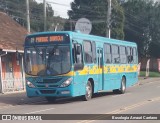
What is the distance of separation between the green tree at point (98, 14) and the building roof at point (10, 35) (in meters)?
19.9

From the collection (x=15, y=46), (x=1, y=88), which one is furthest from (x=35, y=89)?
(x=15, y=46)

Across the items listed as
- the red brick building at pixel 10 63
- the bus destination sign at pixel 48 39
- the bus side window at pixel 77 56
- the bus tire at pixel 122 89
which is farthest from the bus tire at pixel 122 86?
the bus destination sign at pixel 48 39

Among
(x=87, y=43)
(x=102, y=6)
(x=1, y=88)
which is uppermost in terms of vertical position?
(x=102, y=6)

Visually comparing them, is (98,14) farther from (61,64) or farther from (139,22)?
(61,64)

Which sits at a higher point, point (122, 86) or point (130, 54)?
point (130, 54)

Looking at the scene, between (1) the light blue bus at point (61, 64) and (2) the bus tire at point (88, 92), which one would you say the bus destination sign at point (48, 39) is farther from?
(2) the bus tire at point (88, 92)

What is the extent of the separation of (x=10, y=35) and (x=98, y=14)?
92.9ft

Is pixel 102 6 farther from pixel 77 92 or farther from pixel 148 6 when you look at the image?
pixel 77 92

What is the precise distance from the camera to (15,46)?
29453 mm

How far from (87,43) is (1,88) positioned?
825cm

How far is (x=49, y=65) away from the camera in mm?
19391

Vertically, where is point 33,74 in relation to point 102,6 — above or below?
below

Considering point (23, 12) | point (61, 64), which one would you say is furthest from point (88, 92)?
point (23, 12)

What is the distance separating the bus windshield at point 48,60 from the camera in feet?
63.1
